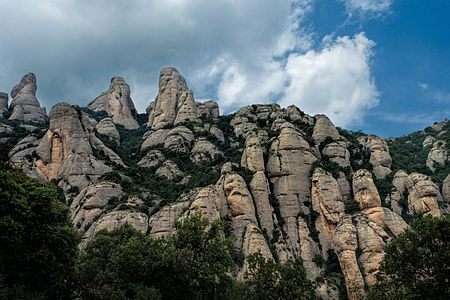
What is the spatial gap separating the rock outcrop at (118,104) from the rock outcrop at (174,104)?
13234mm

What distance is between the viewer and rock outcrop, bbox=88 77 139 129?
149125 mm

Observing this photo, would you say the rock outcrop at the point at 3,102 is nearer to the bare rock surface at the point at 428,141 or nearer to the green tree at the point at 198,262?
the green tree at the point at 198,262

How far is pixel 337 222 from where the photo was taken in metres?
58.4

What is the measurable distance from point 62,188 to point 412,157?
81.9 m

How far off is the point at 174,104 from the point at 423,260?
115 meters

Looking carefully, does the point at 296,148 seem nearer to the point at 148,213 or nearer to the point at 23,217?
the point at 148,213

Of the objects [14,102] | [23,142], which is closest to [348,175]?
[23,142]

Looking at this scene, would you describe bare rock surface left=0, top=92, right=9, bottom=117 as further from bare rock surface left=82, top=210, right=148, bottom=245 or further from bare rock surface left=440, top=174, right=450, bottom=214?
bare rock surface left=440, top=174, right=450, bottom=214

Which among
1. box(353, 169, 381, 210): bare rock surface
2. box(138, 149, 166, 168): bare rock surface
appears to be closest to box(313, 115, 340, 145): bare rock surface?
box(353, 169, 381, 210): bare rock surface

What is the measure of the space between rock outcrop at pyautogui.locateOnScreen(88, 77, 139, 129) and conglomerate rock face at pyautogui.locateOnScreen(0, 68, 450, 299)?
5320 cm

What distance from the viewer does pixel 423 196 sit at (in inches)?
2376

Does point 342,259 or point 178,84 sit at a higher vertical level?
point 178,84

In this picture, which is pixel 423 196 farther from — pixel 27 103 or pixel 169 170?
pixel 27 103

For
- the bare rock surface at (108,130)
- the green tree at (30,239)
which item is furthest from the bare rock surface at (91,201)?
the bare rock surface at (108,130)
